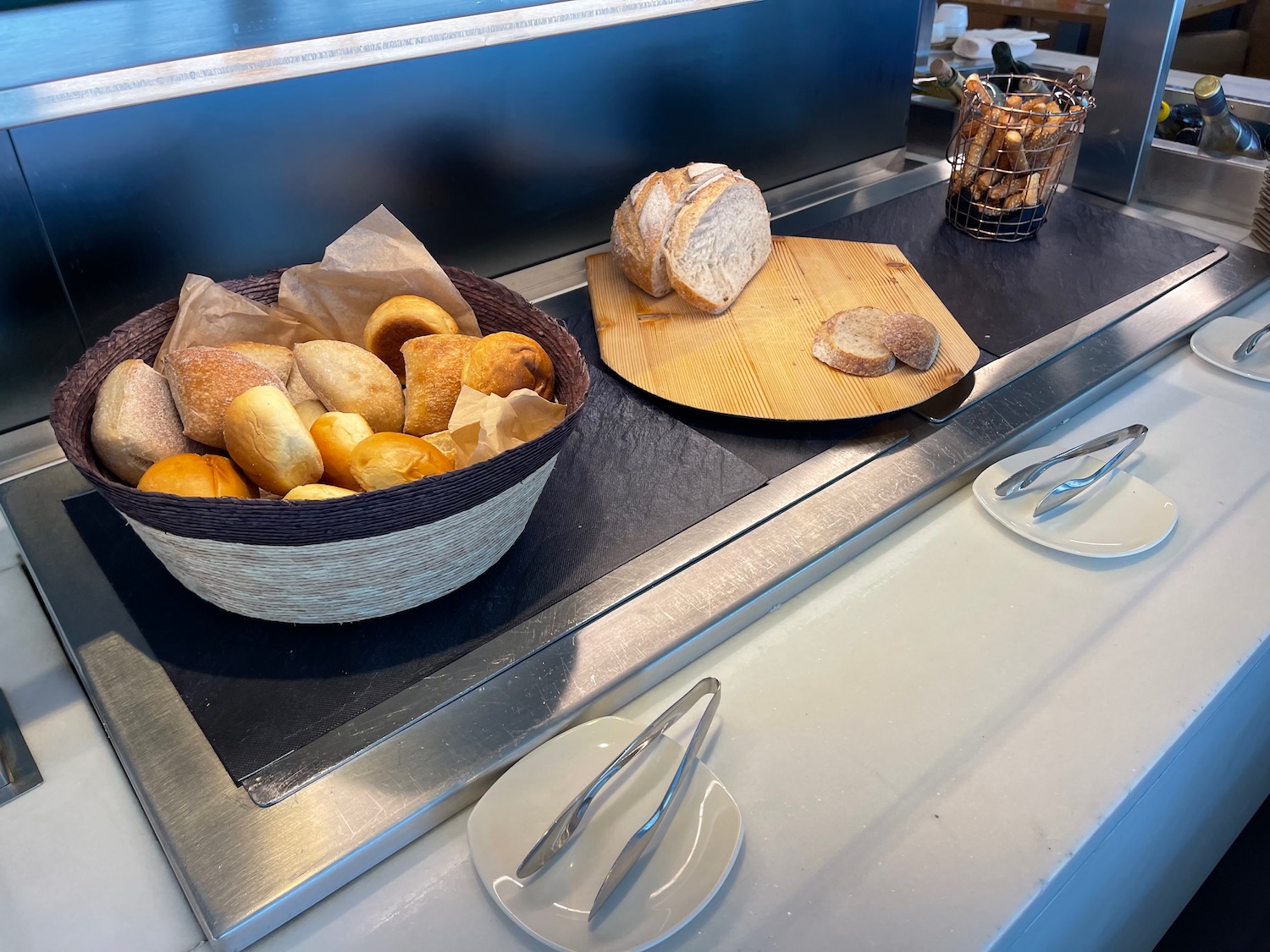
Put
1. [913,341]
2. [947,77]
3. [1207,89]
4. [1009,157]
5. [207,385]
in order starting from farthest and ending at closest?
1. [947,77]
2. [1207,89]
3. [1009,157]
4. [913,341]
5. [207,385]

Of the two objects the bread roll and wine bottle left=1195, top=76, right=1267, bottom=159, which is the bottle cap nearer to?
wine bottle left=1195, top=76, right=1267, bottom=159

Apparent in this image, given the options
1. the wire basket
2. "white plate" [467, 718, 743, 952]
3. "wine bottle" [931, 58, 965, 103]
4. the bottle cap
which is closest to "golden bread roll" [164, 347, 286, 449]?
"white plate" [467, 718, 743, 952]

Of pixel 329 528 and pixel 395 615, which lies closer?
pixel 329 528

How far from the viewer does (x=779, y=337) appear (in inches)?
35.0

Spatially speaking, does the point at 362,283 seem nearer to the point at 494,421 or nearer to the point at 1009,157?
the point at 494,421

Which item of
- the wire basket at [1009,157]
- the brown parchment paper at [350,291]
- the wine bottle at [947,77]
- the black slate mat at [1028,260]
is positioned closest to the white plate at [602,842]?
the brown parchment paper at [350,291]

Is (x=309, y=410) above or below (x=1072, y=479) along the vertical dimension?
above

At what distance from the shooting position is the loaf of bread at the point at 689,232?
35.2 inches

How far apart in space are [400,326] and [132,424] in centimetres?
19

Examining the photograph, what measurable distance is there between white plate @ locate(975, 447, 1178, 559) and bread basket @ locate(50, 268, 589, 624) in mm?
367

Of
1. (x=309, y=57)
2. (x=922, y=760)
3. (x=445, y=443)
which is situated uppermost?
(x=309, y=57)

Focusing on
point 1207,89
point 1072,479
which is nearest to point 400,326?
point 1072,479

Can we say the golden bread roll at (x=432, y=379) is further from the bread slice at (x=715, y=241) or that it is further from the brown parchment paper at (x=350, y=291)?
the bread slice at (x=715, y=241)

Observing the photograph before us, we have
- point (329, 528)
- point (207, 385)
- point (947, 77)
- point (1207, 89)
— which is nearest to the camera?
point (329, 528)
